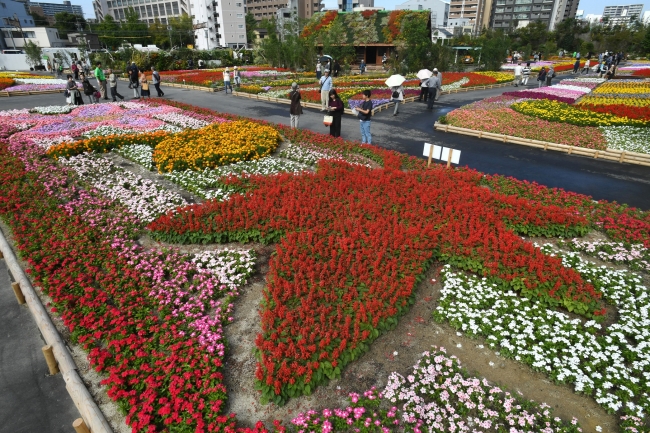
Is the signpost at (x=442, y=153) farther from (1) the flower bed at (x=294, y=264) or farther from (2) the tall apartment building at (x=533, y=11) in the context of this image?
(2) the tall apartment building at (x=533, y=11)

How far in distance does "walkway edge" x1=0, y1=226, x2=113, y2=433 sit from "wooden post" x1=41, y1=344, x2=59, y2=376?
7cm

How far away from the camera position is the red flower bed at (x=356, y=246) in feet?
18.7

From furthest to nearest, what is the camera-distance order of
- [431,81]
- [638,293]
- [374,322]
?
1. [431,81]
2. [638,293]
3. [374,322]

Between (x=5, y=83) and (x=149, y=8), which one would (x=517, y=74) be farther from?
(x=149, y=8)

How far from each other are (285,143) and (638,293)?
12.4 m

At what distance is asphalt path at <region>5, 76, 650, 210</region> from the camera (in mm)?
11934

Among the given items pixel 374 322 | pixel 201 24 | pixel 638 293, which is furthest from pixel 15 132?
pixel 201 24

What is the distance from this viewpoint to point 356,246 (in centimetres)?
797

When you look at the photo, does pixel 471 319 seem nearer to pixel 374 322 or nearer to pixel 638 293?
pixel 374 322

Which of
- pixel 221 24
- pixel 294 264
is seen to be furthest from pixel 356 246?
pixel 221 24

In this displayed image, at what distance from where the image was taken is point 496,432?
4.65 m

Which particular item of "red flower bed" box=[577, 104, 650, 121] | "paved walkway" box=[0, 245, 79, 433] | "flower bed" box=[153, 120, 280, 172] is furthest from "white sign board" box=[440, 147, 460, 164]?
"red flower bed" box=[577, 104, 650, 121]

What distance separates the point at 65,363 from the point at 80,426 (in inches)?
53.9

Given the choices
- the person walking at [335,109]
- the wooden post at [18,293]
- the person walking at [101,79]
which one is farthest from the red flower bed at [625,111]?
the person walking at [101,79]
